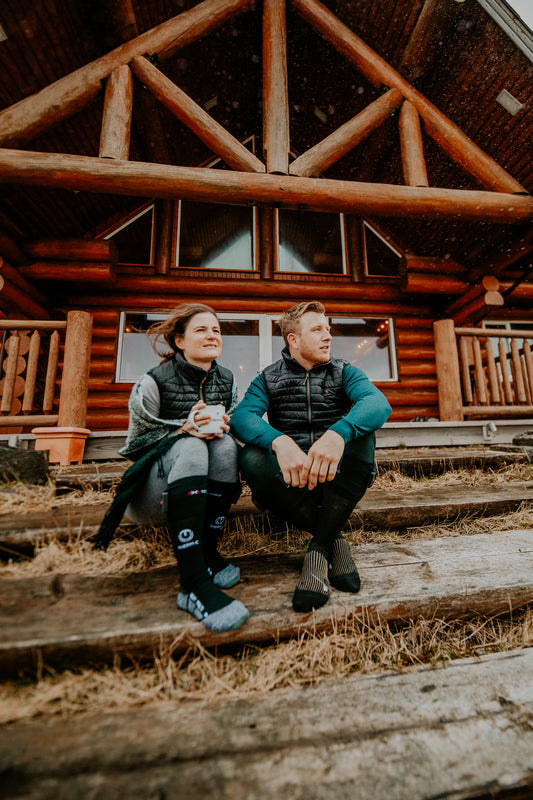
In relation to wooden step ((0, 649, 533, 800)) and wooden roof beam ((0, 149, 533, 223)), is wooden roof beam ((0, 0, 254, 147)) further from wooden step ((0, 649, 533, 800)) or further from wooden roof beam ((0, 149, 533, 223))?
wooden step ((0, 649, 533, 800))

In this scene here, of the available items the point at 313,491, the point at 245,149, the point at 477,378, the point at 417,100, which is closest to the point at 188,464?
the point at 313,491

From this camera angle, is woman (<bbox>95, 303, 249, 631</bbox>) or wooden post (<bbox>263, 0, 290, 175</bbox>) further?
wooden post (<bbox>263, 0, 290, 175</bbox>)

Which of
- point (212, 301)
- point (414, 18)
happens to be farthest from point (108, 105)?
point (414, 18)

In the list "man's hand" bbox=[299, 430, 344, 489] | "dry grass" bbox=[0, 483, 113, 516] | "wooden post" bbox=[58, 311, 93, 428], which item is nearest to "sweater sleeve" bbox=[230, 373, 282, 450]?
"man's hand" bbox=[299, 430, 344, 489]

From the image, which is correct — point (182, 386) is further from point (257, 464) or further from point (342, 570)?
point (342, 570)

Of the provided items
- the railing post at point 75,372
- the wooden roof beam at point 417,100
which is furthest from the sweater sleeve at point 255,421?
the wooden roof beam at point 417,100

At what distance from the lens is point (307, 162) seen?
3875 millimetres

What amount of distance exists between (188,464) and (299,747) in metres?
0.97

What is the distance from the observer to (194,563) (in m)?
1.43

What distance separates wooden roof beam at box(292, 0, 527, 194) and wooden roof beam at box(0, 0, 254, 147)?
3.32 ft

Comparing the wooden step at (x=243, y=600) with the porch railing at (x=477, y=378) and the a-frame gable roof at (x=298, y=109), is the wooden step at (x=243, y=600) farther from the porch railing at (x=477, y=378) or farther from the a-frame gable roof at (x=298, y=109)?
the a-frame gable roof at (x=298, y=109)

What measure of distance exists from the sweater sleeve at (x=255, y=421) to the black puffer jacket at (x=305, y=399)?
0.07 m

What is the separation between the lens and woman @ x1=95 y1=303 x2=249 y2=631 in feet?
4.66

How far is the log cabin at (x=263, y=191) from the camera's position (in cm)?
384
